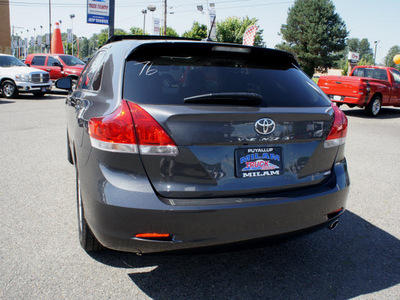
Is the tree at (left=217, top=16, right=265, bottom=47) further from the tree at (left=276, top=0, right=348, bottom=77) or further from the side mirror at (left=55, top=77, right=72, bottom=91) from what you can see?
the side mirror at (left=55, top=77, right=72, bottom=91)

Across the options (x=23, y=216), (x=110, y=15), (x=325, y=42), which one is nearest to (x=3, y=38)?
(x=110, y=15)

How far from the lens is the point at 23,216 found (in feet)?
12.8

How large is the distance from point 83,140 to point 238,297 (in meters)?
1.54

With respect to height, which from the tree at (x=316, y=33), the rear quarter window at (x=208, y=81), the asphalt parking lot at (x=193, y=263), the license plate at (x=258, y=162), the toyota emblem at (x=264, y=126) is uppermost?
the tree at (x=316, y=33)

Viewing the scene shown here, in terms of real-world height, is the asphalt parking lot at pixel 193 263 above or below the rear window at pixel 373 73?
below

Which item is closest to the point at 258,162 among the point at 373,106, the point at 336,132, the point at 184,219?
the point at 184,219

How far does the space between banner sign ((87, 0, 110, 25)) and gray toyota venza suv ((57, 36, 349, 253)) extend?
21.9 meters

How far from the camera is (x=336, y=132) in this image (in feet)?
9.27

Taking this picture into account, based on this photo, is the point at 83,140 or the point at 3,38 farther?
the point at 3,38

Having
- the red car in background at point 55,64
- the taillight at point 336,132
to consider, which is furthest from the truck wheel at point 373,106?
the red car in background at point 55,64

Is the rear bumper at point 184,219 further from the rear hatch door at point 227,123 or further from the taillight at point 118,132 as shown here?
the taillight at point 118,132

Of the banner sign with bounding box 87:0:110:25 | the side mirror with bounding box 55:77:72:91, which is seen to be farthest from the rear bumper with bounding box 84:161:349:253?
the banner sign with bounding box 87:0:110:25

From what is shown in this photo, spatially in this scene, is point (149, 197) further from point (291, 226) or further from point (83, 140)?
point (291, 226)

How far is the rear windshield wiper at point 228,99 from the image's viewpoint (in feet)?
7.83
